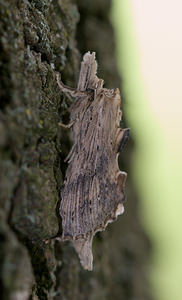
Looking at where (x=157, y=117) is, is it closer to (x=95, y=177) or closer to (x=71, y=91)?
(x=71, y=91)

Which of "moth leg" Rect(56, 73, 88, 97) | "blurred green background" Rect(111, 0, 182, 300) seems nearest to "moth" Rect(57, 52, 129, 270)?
"moth leg" Rect(56, 73, 88, 97)

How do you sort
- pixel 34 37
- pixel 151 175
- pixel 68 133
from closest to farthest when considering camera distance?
pixel 34 37 < pixel 68 133 < pixel 151 175

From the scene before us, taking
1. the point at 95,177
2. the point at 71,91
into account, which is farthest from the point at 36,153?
the point at 71,91

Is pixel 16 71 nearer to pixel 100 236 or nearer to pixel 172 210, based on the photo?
pixel 100 236

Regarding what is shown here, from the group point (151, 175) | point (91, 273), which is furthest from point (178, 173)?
point (91, 273)

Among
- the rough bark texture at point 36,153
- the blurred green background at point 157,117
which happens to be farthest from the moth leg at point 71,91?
the blurred green background at point 157,117
